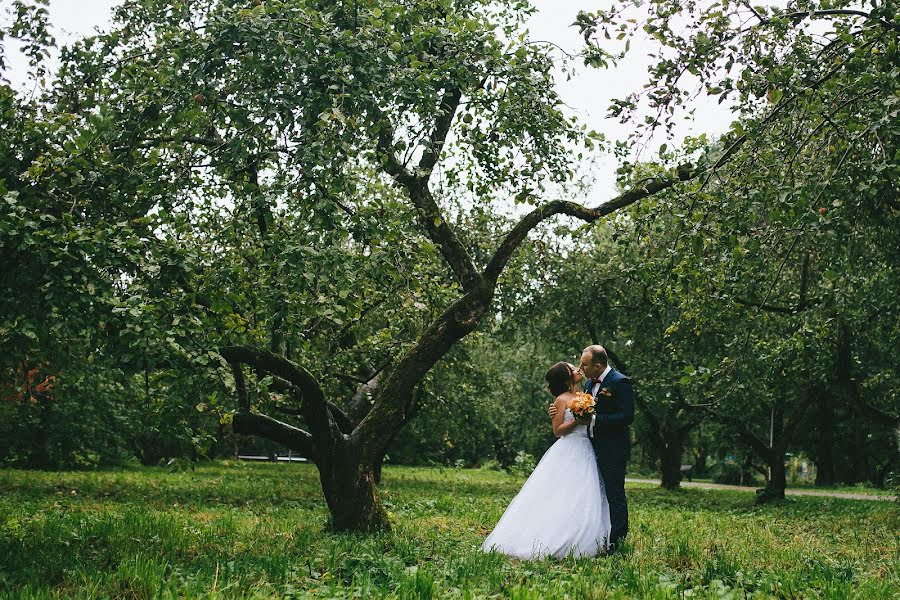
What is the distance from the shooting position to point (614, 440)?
28.7 ft

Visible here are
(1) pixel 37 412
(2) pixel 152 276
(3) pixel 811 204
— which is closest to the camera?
(2) pixel 152 276

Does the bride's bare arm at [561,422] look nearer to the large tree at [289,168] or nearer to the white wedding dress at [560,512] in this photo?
the white wedding dress at [560,512]

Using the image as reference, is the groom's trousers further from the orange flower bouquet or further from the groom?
the orange flower bouquet

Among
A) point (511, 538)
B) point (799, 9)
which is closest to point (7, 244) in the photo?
point (511, 538)

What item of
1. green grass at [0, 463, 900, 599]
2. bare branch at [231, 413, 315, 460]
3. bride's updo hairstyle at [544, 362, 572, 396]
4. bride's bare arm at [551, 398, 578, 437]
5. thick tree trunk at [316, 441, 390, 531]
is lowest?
green grass at [0, 463, 900, 599]

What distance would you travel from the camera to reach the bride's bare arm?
892 centimetres

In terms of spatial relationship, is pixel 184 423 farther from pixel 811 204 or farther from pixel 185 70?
pixel 811 204

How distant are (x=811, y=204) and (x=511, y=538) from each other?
4.83 meters

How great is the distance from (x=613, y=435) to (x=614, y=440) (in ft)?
0.19

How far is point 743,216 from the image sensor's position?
785 centimetres

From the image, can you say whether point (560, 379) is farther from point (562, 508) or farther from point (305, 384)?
point (305, 384)

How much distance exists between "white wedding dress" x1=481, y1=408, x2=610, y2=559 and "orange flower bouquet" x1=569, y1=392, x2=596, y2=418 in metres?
0.38

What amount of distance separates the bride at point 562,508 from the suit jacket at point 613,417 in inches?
7.6

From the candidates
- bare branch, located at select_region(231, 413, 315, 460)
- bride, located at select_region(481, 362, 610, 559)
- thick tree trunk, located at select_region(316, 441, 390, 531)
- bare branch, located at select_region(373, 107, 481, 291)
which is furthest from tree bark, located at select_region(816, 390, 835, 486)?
bare branch, located at select_region(231, 413, 315, 460)
